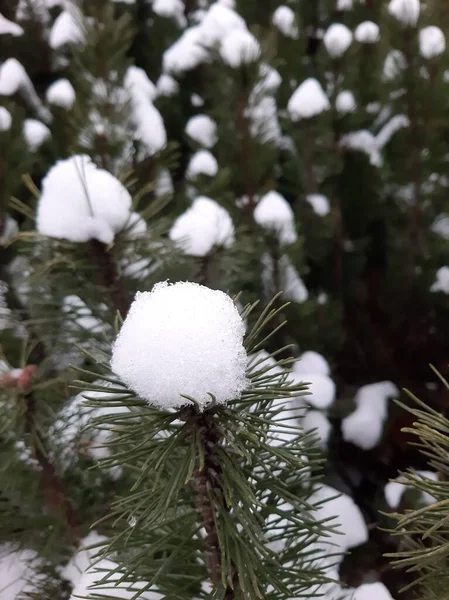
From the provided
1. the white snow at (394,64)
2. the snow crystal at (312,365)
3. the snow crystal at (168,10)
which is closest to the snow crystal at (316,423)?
the snow crystal at (312,365)

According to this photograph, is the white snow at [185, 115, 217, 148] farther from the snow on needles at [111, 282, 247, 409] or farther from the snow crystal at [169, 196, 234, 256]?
the snow on needles at [111, 282, 247, 409]

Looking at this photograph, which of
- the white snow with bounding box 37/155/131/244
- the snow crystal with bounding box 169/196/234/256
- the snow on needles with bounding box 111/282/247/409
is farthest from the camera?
the snow crystal with bounding box 169/196/234/256

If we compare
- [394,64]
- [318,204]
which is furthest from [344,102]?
[318,204]

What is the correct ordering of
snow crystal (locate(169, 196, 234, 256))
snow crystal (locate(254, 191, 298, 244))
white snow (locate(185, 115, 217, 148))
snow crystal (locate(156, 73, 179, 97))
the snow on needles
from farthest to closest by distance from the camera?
snow crystal (locate(156, 73, 179, 97)), white snow (locate(185, 115, 217, 148)), snow crystal (locate(254, 191, 298, 244)), snow crystal (locate(169, 196, 234, 256)), the snow on needles

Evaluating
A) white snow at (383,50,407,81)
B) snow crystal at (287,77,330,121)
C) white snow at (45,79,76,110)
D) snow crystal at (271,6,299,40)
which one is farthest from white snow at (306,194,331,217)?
white snow at (45,79,76,110)

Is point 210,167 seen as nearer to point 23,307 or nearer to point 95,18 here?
point 95,18

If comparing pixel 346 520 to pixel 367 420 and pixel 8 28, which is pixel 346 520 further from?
pixel 8 28

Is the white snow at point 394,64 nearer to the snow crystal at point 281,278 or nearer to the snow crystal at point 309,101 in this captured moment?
the snow crystal at point 309,101
